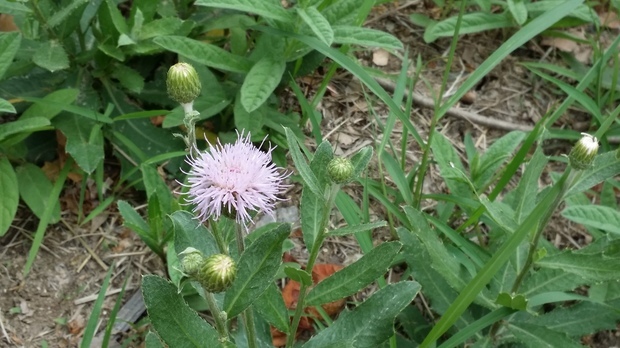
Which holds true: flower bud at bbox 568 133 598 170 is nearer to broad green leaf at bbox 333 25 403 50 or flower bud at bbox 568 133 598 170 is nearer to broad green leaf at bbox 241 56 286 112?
broad green leaf at bbox 333 25 403 50

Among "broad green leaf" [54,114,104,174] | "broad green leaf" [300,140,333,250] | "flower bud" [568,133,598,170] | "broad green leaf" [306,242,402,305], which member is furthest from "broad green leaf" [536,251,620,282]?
"broad green leaf" [54,114,104,174]

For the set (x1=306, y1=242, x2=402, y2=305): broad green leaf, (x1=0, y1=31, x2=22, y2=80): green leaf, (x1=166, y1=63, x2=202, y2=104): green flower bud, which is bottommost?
(x1=306, y1=242, x2=402, y2=305): broad green leaf

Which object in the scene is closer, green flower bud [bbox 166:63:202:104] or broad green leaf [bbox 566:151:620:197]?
green flower bud [bbox 166:63:202:104]

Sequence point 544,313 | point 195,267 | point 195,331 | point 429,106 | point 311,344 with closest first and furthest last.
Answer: point 195,267
point 195,331
point 311,344
point 544,313
point 429,106

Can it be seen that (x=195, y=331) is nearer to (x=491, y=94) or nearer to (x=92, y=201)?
(x=92, y=201)

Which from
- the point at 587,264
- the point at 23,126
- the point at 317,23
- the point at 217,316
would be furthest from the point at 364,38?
the point at 217,316

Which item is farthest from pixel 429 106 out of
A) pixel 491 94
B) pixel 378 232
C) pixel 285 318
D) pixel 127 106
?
pixel 285 318
